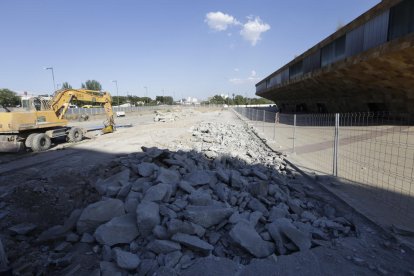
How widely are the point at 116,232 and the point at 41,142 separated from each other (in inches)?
441

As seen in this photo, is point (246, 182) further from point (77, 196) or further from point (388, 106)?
point (388, 106)

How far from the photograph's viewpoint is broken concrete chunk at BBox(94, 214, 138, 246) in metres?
4.04

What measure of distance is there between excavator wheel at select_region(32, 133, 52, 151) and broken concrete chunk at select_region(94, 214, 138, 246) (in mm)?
10618

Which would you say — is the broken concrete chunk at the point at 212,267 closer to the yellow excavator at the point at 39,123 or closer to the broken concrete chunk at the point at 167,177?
the broken concrete chunk at the point at 167,177

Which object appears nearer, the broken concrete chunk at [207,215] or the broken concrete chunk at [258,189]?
the broken concrete chunk at [207,215]

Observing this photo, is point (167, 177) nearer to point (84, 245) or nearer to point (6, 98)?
point (84, 245)

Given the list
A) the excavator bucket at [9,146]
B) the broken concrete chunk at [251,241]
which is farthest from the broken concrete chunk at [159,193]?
the excavator bucket at [9,146]

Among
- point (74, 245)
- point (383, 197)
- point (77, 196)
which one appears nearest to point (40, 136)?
point (77, 196)

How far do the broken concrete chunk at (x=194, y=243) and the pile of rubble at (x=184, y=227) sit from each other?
0.5 inches

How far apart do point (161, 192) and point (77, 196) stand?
92.0 inches

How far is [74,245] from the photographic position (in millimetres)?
4289

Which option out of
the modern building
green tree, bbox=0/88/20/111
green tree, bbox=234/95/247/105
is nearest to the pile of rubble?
the modern building

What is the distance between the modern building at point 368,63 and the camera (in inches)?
562

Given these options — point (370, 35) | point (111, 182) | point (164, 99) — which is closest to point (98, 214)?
point (111, 182)
